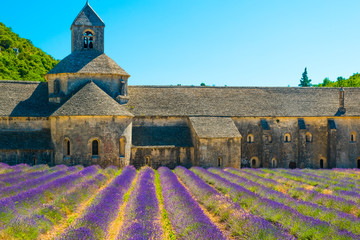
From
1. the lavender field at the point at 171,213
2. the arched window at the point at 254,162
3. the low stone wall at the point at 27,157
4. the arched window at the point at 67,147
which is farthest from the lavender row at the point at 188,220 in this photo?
the arched window at the point at 254,162

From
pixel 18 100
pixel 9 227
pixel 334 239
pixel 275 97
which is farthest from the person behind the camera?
pixel 275 97

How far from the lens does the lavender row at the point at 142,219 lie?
9.45 metres

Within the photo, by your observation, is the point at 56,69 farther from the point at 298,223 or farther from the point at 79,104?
the point at 298,223

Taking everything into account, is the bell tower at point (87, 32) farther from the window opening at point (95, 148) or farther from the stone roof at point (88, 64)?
the window opening at point (95, 148)

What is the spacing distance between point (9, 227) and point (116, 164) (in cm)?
1936

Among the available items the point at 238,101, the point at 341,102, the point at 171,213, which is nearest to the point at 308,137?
the point at 341,102

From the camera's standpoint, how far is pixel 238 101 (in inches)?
1458

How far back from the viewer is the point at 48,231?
11.4m

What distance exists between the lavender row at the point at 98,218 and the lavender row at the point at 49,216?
3.09ft

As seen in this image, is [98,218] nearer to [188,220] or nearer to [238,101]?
[188,220]

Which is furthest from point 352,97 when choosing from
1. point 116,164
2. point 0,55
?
point 0,55

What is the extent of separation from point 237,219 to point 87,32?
28.5 m

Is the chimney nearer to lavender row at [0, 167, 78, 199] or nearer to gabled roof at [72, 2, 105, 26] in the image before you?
gabled roof at [72, 2, 105, 26]

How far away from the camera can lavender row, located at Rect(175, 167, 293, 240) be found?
32.1 ft
